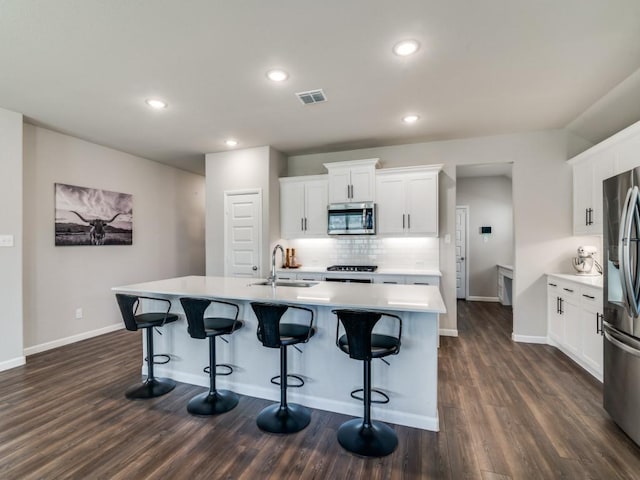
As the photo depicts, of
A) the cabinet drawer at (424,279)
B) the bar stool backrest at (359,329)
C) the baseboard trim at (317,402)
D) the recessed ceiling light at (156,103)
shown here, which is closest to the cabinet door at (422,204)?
the cabinet drawer at (424,279)

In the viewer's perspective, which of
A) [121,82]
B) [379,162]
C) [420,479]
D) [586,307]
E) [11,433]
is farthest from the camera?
[379,162]

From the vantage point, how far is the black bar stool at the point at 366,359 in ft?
6.71

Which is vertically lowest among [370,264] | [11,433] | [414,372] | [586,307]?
[11,433]

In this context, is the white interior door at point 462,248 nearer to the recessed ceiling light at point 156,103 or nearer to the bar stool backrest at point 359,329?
Answer: the bar stool backrest at point 359,329

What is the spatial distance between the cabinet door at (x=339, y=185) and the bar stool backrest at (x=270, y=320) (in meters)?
2.67

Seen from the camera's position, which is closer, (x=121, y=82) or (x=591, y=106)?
(x=121, y=82)

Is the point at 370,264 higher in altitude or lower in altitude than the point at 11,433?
higher

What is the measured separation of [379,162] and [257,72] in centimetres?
254

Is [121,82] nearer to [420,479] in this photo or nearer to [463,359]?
[420,479]

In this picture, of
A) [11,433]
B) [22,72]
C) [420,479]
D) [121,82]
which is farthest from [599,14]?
[11,433]

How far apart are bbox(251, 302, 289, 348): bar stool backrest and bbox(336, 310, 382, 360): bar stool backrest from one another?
0.48m

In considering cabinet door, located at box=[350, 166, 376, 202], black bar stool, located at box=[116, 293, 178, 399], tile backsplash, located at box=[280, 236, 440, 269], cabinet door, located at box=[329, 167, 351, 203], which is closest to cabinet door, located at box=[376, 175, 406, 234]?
cabinet door, located at box=[350, 166, 376, 202]

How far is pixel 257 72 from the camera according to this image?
275cm

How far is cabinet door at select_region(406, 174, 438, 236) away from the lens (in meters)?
4.38
